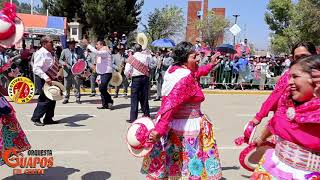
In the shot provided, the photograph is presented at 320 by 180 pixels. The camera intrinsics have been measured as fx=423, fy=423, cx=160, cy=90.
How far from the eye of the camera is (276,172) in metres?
2.83

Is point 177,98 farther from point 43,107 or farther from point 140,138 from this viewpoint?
point 43,107

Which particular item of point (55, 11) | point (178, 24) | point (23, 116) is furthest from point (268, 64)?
point (178, 24)

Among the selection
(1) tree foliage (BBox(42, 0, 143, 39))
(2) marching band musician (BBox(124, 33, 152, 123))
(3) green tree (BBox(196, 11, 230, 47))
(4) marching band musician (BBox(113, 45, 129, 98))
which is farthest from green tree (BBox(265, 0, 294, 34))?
(2) marching band musician (BBox(124, 33, 152, 123))

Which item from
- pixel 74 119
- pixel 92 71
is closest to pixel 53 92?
pixel 74 119

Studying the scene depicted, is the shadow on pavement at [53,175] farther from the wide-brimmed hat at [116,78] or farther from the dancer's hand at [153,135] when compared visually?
the wide-brimmed hat at [116,78]

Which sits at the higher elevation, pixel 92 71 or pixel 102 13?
pixel 102 13

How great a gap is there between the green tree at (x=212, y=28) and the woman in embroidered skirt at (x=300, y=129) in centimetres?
4628

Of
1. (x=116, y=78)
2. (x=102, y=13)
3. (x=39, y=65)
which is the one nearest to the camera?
(x=39, y=65)

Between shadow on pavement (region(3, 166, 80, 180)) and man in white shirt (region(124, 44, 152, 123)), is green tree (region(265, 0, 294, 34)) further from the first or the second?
shadow on pavement (region(3, 166, 80, 180))

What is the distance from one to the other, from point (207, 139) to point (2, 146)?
2.07m

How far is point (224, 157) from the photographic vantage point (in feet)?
21.4

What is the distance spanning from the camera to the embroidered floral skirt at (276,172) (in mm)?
2705

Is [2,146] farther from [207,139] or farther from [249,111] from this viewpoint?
[249,111]

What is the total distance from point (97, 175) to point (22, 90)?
75.6 inches
